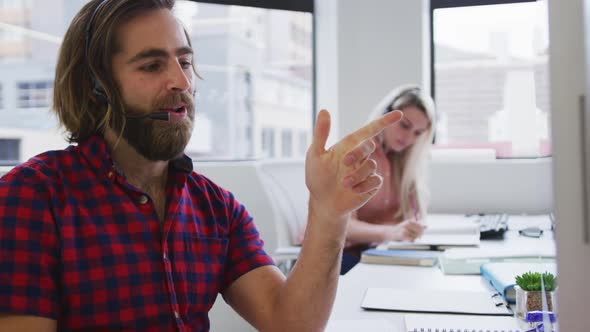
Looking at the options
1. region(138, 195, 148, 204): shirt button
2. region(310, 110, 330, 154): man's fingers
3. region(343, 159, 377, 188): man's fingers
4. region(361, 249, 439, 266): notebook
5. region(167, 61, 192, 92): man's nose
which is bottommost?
region(361, 249, 439, 266): notebook

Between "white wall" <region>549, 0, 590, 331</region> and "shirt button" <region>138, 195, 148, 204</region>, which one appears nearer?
"white wall" <region>549, 0, 590, 331</region>

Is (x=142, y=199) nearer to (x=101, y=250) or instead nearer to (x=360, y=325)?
(x=101, y=250)

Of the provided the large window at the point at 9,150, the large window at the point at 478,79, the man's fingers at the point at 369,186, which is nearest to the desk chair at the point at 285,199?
the large window at the point at 9,150

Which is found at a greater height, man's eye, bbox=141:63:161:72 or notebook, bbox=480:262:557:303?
man's eye, bbox=141:63:161:72

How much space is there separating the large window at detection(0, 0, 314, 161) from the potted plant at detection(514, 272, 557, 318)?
86.1 inches

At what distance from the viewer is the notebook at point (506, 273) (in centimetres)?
125

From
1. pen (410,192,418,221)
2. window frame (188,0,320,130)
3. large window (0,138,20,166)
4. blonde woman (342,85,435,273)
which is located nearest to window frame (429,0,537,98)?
blonde woman (342,85,435,273)

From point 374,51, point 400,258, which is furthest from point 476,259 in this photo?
point 374,51

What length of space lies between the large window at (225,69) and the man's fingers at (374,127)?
6.82 feet

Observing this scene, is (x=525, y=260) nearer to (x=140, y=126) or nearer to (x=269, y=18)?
(x=140, y=126)

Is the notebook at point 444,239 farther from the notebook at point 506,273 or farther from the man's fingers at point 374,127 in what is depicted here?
the man's fingers at point 374,127

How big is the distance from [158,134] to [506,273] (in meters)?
0.87

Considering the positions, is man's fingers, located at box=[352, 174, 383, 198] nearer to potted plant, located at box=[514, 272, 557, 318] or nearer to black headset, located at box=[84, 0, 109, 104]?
potted plant, located at box=[514, 272, 557, 318]

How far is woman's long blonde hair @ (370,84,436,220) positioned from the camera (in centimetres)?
283
